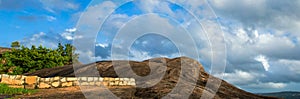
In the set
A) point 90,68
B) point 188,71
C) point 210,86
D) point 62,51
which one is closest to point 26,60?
point 62,51

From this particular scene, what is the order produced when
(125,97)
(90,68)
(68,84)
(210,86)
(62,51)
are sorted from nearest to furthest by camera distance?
1. (125,97)
2. (210,86)
3. (68,84)
4. (90,68)
5. (62,51)

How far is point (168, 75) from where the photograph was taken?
21.9 meters

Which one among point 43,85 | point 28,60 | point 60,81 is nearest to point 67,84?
point 60,81

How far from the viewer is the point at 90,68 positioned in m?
26.1

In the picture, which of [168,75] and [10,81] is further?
[10,81]

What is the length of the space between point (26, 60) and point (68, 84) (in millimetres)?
24196

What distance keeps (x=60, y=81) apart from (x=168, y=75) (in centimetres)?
719

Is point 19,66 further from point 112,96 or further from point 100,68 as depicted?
point 112,96

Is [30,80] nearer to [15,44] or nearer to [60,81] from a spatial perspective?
[60,81]

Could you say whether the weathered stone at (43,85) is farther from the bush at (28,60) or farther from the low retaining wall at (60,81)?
the bush at (28,60)

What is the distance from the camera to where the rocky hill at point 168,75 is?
17125 mm

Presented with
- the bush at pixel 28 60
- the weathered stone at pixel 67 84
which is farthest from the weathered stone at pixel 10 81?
the bush at pixel 28 60

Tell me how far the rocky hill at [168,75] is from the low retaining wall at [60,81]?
142 cm

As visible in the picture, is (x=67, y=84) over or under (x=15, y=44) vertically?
under
